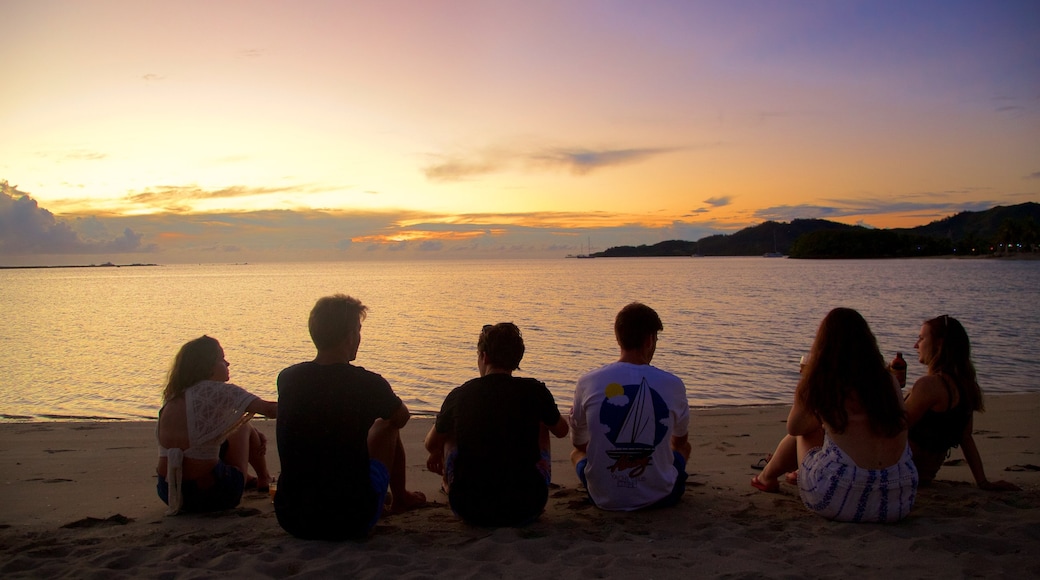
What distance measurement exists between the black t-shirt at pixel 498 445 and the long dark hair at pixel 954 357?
2.76m

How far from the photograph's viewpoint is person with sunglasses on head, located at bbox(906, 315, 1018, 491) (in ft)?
16.2

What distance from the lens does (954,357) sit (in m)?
4.95

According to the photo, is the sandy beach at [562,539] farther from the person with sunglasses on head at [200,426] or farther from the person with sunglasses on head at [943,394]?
the person with sunglasses on head at [943,394]

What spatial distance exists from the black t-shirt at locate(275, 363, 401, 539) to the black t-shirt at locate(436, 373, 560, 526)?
53 centimetres

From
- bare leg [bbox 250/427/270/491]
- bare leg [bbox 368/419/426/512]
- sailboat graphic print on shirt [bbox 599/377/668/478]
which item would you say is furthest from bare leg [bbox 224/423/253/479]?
sailboat graphic print on shirt [bbox 599/377/668/478]

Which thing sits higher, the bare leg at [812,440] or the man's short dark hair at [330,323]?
the man's short dark hair at [330,323]

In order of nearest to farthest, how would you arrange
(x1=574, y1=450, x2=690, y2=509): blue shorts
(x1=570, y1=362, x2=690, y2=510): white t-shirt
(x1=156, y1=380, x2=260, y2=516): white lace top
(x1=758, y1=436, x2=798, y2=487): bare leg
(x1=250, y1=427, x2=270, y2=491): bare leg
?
(x1=570, y1=362, x2=690, y2=510): white t-shirt, (x1=156, y1=380, x2=260, y2=516): white lace top, (x1=574, y1=450, x2=690, y2=509): blue shorts, (x1=758, y1=436, x2=798, y2=487): bare leg, (x1=250, y1=427, x2=270, y2=491): bare leg

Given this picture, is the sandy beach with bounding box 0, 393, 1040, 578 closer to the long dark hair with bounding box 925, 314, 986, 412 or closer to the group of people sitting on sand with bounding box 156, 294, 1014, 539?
the group of people sitting on sand with bounding box 156, 294, 1014, 539

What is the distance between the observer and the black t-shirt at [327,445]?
4219 mm

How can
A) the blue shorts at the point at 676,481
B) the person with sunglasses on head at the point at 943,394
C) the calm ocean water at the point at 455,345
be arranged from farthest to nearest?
the calm ocean water at the point at 455,345
the blue shorts at the point at 676,481
the person with sunglasses on head at the point at 943,394

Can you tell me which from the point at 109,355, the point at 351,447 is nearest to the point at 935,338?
the point at 351,447

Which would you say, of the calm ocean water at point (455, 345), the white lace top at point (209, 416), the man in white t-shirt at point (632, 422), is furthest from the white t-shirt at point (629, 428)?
the calm ocean water at point (455, 345)

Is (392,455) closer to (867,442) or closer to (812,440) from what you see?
(812,440)

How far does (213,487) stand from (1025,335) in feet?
77.4
